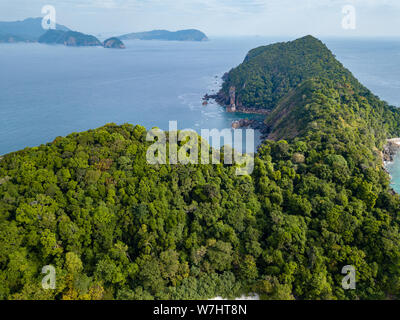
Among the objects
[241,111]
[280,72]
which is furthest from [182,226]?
[280,72]

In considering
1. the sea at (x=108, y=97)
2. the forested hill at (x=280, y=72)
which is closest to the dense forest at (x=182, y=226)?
the sea at (x=108, y=97)

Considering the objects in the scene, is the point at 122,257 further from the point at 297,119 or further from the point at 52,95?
the point at 52,95

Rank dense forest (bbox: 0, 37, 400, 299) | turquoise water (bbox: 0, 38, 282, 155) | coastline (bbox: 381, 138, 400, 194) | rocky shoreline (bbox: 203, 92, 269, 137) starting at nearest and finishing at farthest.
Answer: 1. dense forest (bbox: 0, 37, 400, 299)
2. coastline (bbox: 381, 138, 400, 194)
3. turquoise water (bbox: 0, 38, 282, 155)
4. rocky shoreline (bbox: 203, 92, 269, 137)

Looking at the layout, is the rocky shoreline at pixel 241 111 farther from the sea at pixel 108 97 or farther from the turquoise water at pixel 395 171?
the turquoise water at pixel 395 171

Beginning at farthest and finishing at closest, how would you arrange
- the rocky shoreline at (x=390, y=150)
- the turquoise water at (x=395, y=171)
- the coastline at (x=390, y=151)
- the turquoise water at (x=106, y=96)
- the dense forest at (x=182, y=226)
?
1. the turquoise water at (x=106, y=96)
2. the rocky shoreline at (x=390, y=150)
3. the coastline at (x=390, y=151)
4. the turquoise water at (x=395, y=171)
5. the dense forest at (x=182, y=226)

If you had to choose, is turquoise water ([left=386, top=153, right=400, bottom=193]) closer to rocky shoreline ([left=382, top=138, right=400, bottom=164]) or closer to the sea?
the sea

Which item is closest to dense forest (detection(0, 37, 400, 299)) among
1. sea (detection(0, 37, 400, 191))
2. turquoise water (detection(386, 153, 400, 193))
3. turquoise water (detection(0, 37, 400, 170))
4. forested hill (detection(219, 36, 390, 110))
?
turquoise water (detection(386, 153, 400, 193))
